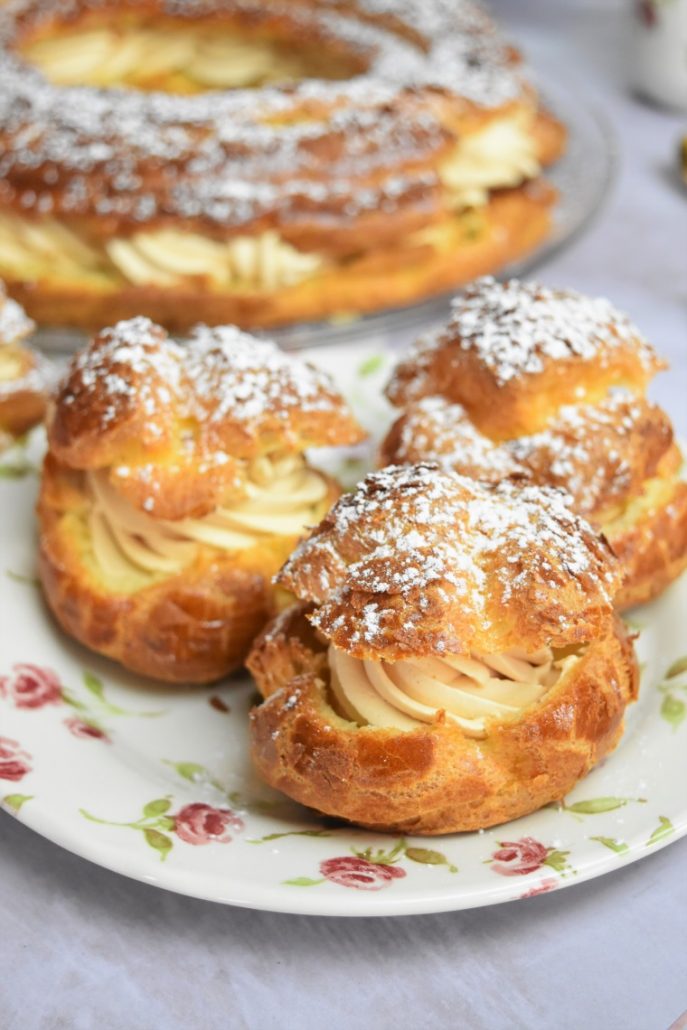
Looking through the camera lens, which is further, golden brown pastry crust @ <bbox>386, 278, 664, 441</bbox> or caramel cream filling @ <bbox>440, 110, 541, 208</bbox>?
caramel cream filling @ <bbox>440, 110, 541, 208</bbox>

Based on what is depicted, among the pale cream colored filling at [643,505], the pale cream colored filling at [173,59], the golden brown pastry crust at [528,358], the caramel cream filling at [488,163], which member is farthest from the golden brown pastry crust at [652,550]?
the pale cream colored filling at [173,59]

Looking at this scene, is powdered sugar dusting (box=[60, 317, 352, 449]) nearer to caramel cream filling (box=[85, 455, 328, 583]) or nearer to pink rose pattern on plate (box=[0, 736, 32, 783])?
caramel cream filling (box=[85, 455, 328, 583])

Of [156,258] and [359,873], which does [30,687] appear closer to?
[359,873]

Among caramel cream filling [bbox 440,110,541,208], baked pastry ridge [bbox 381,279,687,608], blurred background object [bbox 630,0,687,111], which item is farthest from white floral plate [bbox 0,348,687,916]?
blurred background object [bbox 630,0,687,111]

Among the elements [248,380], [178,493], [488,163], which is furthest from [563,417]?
[488,163]

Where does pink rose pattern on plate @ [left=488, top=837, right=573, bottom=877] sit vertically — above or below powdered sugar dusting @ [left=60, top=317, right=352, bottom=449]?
below

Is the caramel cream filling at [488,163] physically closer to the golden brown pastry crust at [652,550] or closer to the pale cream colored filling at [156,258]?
the pale cream colored filling at [156,258]
